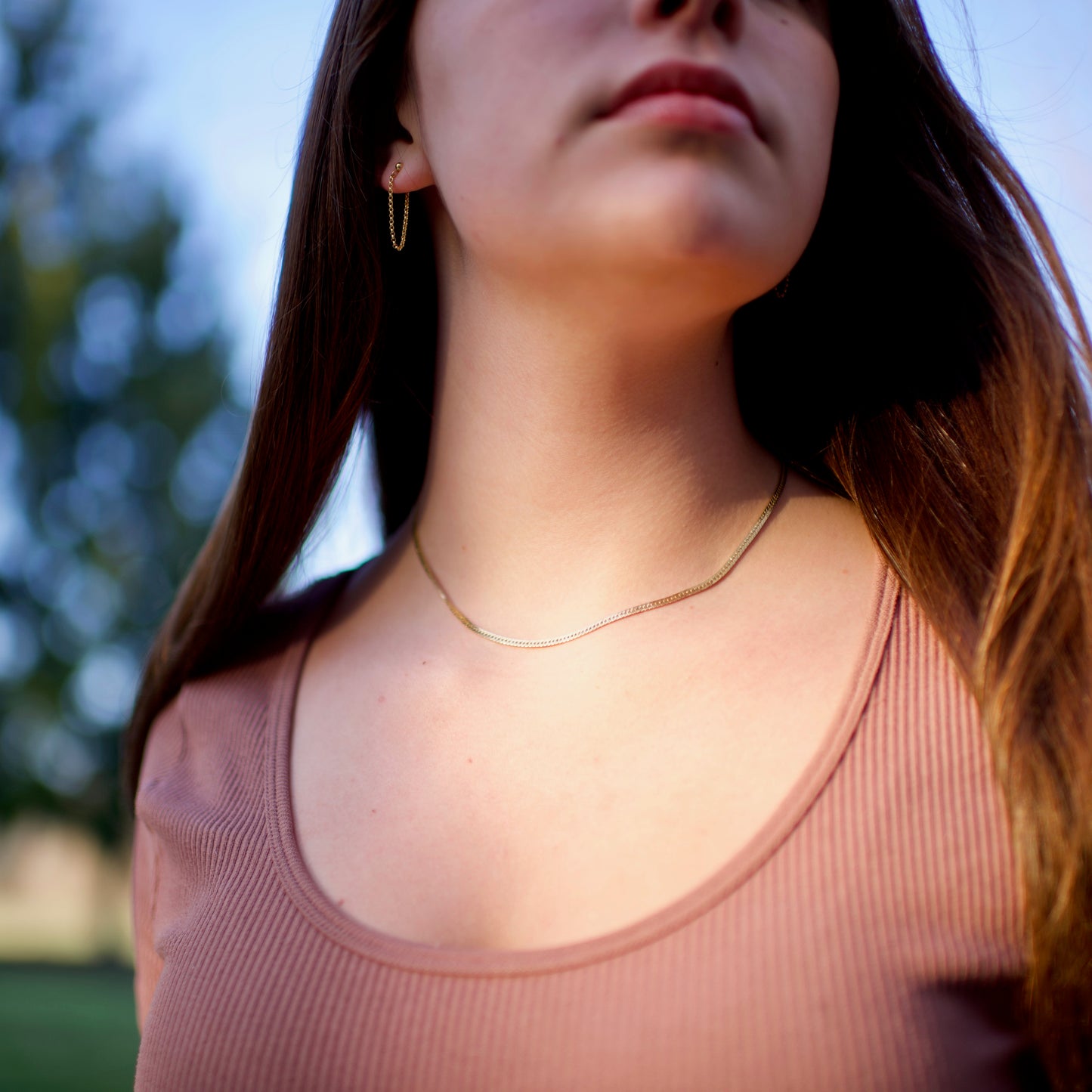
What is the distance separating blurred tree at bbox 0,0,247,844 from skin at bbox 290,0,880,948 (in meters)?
13.4

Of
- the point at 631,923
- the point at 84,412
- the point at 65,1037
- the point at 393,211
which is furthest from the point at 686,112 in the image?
the point at 84,412

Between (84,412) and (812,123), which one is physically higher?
(812,123)

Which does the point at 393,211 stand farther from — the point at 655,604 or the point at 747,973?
the point at 747,973

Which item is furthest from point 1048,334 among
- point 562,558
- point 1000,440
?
point 562,558

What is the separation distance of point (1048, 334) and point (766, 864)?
79cm

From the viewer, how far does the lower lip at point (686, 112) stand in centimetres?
134

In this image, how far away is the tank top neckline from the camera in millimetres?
1201

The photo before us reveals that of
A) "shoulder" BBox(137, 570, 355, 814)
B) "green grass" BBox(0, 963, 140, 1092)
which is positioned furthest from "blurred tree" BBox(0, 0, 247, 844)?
"shoulder" BBox(137, 570, 355, 814)

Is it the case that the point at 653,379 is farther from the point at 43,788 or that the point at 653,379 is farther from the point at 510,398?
the point at 43,788

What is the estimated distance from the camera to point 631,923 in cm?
123

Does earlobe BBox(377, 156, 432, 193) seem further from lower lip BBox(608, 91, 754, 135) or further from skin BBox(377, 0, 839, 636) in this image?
lower lip BBox(608, 91, 754, 135)

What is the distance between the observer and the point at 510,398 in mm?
1677

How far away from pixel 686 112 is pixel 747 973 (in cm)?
101

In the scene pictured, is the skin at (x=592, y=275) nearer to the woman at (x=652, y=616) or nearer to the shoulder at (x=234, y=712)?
the woman at (x=652, y=616)
